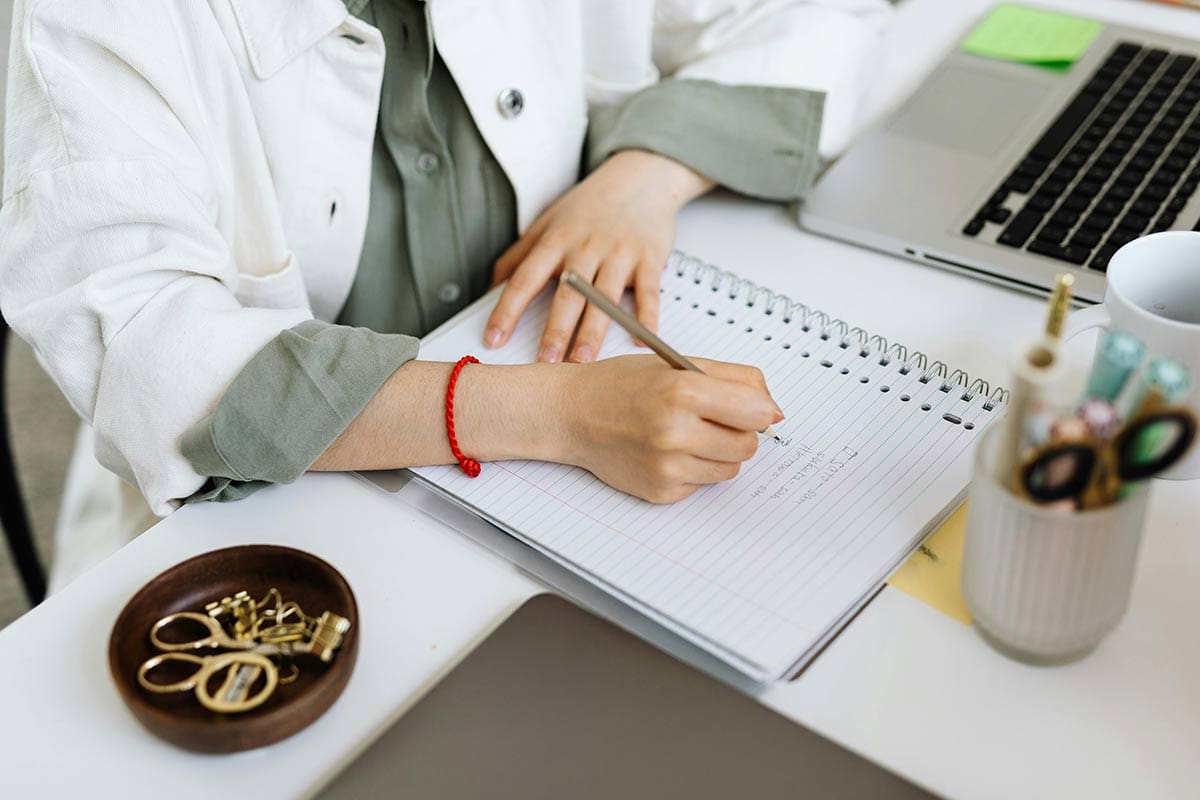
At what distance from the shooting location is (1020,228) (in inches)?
30.4

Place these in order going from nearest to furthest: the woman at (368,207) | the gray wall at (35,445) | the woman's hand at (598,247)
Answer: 1. the woman at (368,207)
2. the woman's hand at (598,247)
3. the gray wall at (35,445)

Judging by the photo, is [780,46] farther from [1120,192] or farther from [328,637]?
[328,637]

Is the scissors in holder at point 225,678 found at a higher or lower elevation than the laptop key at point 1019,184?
lower

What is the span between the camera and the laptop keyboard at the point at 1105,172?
0.76 metres

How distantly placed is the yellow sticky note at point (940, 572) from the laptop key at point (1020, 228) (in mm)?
250

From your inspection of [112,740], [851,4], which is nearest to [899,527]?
[112,740]

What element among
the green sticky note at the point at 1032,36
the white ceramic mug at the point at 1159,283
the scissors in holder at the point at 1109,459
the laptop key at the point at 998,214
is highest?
the scissors in holder at the point at 1109,459

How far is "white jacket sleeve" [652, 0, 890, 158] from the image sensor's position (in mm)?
888

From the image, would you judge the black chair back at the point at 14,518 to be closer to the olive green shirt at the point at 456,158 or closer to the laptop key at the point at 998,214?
the olive green shirt at the point at 456,158

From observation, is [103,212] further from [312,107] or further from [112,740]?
[112,740]

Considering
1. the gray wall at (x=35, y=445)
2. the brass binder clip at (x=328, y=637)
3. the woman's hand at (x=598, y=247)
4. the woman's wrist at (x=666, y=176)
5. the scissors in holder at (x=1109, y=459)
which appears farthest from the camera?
the gray wall at (x=35, y=445)

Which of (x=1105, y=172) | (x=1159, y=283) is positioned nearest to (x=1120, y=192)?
(x=1105, y=172)

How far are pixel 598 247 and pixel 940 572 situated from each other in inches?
13.1

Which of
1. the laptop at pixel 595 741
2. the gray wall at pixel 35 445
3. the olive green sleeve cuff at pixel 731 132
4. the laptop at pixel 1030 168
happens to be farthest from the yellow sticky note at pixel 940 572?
the gray wall at pixel 35 445
